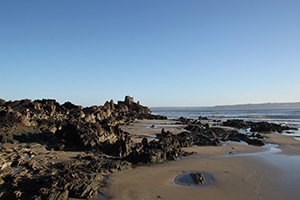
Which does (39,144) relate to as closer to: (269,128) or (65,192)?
(65,192)

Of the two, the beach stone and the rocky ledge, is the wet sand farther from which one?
the rocky ledge

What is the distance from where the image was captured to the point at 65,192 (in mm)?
9023

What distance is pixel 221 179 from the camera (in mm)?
12133

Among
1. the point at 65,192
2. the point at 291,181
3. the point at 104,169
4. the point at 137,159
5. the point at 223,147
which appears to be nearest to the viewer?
the point at 65,192

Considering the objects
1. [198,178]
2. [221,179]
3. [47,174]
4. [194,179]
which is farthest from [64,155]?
[221,179]

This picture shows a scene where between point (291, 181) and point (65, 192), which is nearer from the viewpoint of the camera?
point (65, 192)

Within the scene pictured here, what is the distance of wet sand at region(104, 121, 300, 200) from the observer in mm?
10039

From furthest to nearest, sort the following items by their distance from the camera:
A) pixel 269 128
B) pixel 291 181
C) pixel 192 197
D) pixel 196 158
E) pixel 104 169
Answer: pixel 269 128 < pixel 196 158 < pixel 104 169 < pixel 291 181 < pixel 192 197

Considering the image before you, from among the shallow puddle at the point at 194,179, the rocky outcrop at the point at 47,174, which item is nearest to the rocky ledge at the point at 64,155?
the rocky outcrop at the point at 47,174

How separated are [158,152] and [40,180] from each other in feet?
22.0

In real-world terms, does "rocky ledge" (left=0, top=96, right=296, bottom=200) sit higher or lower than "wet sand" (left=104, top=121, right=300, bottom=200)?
higher

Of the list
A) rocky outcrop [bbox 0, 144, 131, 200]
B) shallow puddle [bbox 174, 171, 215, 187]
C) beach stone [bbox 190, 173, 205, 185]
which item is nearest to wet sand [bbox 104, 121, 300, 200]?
shallow puddle [bbox 174, 171, 215, 187]

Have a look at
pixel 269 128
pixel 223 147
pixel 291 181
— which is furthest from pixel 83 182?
pixel 269 128

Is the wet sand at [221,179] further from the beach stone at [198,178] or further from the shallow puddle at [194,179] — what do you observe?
the beach stone at [198,178]
